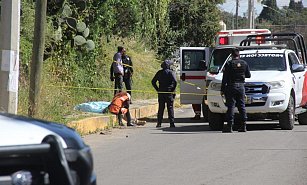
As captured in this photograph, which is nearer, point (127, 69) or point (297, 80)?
point (297, 80)

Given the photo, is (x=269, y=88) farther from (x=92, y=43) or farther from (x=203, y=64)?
(x=92, y=43)

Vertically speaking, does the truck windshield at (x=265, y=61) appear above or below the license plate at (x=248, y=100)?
above

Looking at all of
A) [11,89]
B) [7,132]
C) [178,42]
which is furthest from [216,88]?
[178,42]

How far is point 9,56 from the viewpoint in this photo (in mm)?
9992

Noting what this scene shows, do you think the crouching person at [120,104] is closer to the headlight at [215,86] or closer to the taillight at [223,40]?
the headlight at [215,86]

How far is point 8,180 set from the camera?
3.41 meters

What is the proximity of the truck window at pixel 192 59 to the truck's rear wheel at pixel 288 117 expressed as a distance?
316cm

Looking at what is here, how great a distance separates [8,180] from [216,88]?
1101 cm

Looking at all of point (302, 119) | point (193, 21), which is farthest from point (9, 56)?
point (193, 21)

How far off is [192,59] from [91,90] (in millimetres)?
3985

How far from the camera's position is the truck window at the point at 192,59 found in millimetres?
16641

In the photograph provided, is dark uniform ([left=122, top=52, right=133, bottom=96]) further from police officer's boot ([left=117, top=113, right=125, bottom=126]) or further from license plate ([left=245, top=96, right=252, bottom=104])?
license plate ([left=245, top=96, right=252, bottom=104])

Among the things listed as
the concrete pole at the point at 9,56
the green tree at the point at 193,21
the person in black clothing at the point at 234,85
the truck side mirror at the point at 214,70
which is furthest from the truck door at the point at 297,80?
the green tree at the point at 193,21

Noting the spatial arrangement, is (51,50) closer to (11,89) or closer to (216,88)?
(216,88)
